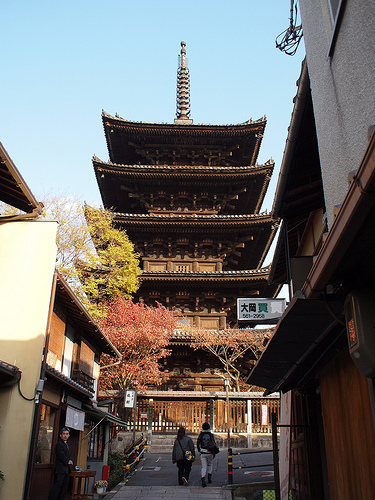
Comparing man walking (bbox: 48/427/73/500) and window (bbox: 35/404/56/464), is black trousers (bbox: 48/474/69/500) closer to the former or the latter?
man walking (bbox: 48/427/73/500)

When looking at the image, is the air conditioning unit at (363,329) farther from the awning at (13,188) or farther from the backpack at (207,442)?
the backpack at (207,442)

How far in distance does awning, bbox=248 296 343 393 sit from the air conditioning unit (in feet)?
1.24

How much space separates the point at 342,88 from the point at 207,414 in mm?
19602

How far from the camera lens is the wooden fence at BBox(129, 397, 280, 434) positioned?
2131 cm

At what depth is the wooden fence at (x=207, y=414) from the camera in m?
21.3

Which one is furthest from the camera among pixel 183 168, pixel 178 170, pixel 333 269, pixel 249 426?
pixel 178 170

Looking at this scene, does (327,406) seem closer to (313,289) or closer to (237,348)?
(313,289)

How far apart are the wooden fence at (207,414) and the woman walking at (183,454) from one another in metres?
8.91

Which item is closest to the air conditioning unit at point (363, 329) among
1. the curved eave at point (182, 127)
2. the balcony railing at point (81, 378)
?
the balcony railing at point (81, 378)

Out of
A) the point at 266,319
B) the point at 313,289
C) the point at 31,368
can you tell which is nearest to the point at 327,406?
the point at 313,289

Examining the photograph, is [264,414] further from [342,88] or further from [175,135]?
[175,135]

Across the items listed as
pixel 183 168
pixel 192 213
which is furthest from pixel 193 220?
pixel 183 168

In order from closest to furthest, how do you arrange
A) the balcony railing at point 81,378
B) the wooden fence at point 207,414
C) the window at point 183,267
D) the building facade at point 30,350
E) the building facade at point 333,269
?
the building facade at point 333,269 → the building facade at point 30,350 → the balcony railing at point 81,378 → the wooden fence at point 207,414 → the window at point 183,267

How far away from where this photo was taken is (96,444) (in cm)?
1633
